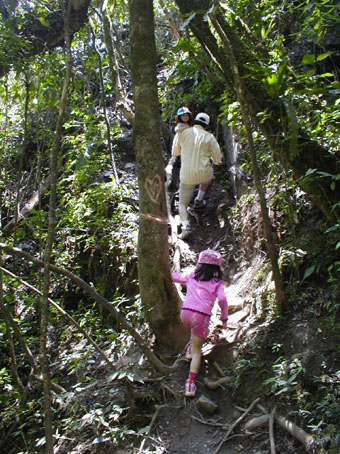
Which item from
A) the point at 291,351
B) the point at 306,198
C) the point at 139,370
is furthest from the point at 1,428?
the point at 306,198

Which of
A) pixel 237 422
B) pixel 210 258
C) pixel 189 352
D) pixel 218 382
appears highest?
pixel 210 258

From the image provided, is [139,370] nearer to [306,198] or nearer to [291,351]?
[291,351]

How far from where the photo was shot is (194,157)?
618cm

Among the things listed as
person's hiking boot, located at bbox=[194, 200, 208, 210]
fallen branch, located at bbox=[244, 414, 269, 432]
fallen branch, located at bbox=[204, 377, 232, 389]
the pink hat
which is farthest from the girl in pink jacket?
person's hiking boot, located at bbox=[194, 200, 208, 210]

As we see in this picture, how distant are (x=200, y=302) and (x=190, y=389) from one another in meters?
0.84

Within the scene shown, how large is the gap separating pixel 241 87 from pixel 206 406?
10.1 feet

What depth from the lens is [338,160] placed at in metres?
3.98

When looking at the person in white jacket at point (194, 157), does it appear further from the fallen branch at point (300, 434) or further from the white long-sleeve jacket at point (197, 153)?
the fallen branch at point (300, 434)

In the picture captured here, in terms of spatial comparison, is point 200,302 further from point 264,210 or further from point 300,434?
point 300,434

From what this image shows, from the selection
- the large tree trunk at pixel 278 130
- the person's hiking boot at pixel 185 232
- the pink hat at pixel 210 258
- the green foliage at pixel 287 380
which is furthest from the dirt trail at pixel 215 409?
the large tree trunk at pixel 278 130

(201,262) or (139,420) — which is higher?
(201,262)

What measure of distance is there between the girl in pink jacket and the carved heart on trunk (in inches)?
32.8

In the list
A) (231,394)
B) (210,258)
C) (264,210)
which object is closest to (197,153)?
(210,258)

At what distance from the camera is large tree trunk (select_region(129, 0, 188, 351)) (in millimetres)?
4039
